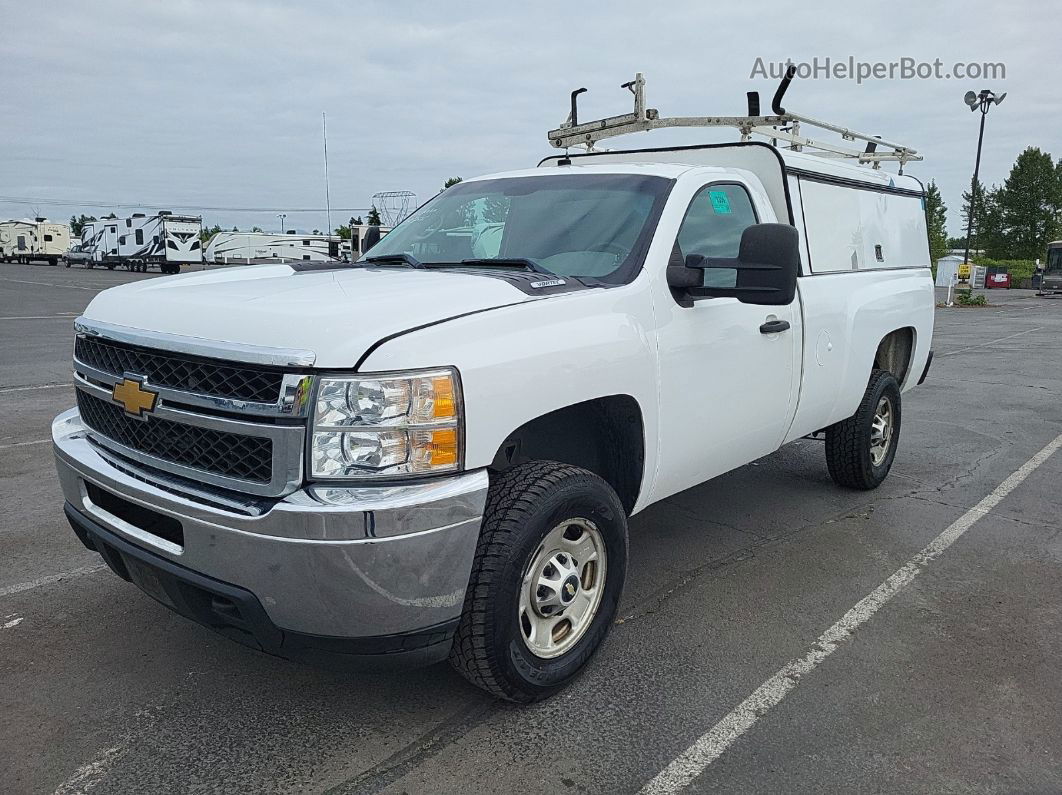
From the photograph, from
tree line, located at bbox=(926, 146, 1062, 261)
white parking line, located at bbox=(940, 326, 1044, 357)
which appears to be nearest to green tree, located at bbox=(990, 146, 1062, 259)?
tree line, located at bbox=(926, 146, 1062, 261)

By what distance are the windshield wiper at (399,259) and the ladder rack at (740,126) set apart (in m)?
2.26

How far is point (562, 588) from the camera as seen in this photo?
9.64 ft

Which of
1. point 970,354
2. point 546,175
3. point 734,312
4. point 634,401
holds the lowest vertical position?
point 970,354

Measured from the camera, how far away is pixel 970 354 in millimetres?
14555

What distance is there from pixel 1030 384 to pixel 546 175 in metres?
9.30

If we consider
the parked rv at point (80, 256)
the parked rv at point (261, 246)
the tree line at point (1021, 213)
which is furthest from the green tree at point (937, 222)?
the parked rv at point (80, 256)

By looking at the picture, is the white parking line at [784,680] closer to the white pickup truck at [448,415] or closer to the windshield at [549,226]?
the white pickup truck at [448,415]

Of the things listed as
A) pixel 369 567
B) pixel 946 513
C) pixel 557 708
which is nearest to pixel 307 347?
pixel 369 567

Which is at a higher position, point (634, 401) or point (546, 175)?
point (546, 175)

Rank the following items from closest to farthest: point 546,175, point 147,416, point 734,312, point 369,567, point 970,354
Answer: point 369,567, point 147,416, point 734,312, point 546,175, point 970,354

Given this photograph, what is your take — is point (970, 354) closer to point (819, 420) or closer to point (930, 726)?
point (819, 420)

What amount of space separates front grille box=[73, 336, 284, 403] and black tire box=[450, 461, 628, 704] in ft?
2.59

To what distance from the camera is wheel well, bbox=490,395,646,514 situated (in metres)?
3.18

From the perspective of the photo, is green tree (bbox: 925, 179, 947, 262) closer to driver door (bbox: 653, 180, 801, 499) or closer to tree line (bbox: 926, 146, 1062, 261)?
tree line (bbox: 926, 146, 1062, 261)
